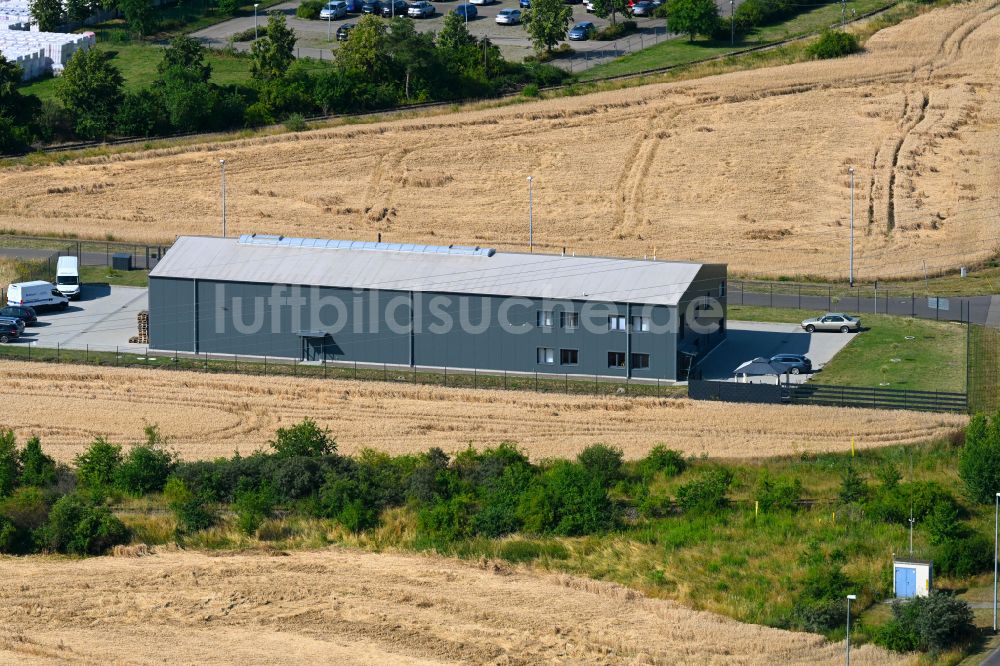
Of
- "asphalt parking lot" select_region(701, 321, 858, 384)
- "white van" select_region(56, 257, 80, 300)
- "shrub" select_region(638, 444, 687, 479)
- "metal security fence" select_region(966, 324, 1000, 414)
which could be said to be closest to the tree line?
"white van" select_region(56, 257, 80, 300)

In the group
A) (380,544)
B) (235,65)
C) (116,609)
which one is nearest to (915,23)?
(235,65)

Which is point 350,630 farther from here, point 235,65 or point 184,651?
point 235,65

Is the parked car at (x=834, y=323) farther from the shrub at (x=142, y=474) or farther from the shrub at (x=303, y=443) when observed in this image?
the shrub at (x=142, y=474)

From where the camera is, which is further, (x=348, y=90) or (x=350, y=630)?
(x=348, y=90)

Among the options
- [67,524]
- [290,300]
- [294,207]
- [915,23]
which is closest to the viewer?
[67,524]

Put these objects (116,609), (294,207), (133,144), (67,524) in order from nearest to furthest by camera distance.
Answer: (116,609), (67,524), (294,207), (133,144)

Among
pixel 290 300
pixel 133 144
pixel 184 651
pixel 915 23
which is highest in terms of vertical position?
pixel 915 23

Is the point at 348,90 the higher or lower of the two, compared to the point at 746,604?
higher
